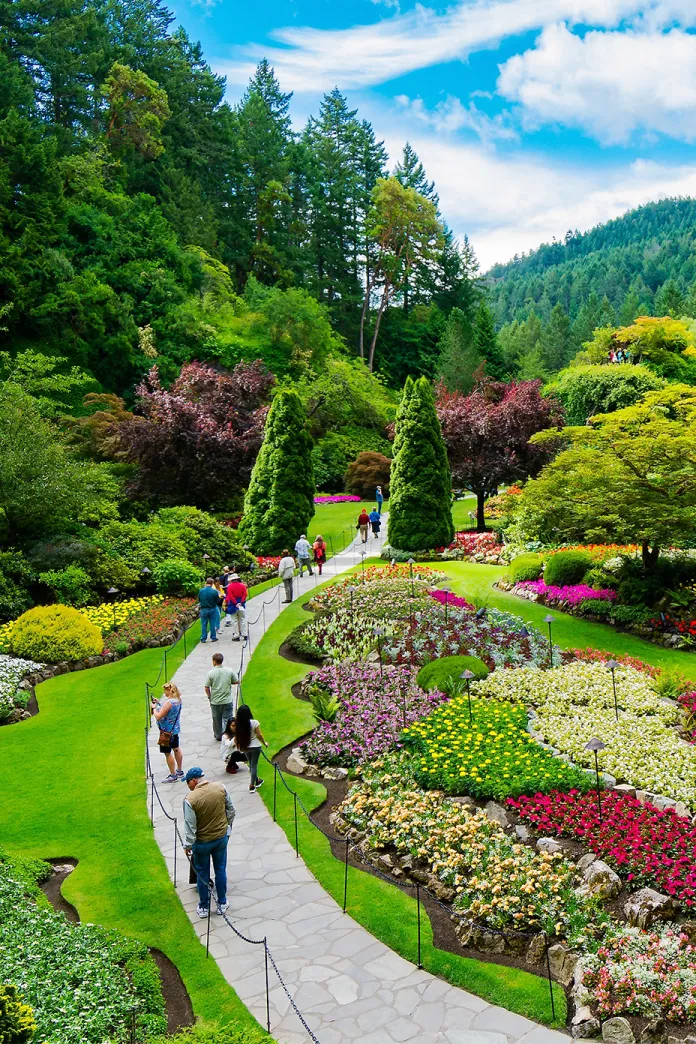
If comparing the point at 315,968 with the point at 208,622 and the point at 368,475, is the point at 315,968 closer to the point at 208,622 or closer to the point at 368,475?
the point at 208,622

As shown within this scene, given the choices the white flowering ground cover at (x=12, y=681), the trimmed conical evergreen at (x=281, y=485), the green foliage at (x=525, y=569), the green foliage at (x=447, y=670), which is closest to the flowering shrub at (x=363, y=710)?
the green foliage at (x=447, y=670)

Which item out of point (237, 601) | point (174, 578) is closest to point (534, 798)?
point (237, 601)

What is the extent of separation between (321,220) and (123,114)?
53.1 feet

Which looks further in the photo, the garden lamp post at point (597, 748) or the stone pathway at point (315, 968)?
the garden lamp post at point (597, 748)

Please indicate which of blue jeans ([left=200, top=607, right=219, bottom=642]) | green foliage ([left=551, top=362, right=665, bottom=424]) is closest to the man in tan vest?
blue jeans ([left=200, top=607, right=219, bottom=642])

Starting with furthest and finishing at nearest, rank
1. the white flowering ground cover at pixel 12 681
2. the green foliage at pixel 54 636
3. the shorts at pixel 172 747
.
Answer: the green foliage at pixel 54 636
the white flowering ground cover at pixel 12 681
the shorts at pixel 172 747

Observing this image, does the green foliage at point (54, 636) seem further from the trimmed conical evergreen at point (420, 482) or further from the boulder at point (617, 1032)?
the boulder at point (617, 1032)

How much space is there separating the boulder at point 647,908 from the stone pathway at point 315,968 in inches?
63.6

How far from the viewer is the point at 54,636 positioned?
17.1m

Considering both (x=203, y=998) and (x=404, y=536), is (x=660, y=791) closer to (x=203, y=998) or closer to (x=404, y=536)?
(x=203, y=998)

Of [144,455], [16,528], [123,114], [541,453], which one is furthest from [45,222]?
[541,453]

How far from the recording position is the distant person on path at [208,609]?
1708 centimetres

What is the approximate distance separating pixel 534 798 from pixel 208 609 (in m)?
9.52

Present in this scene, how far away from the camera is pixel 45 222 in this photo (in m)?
37.5
